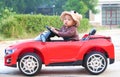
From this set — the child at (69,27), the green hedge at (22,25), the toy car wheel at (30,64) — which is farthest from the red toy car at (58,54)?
the green hedge at (22,25)

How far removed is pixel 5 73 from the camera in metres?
9.77

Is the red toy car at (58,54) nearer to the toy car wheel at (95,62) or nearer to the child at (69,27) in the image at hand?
the toy car wheel at (95,62)

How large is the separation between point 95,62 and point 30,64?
4.66 feet

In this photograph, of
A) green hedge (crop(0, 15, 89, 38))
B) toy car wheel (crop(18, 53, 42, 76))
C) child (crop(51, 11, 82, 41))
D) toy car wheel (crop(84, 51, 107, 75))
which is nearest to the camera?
toy car wheel (crop(18, 53, 42, 76))

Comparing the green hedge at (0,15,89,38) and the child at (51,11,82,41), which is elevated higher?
the child at (51,11,82,41)

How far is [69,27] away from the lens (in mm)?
9906

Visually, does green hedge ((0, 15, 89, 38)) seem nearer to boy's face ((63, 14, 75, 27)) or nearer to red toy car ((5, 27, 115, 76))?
boy's face ((63, 14, 75, 27))

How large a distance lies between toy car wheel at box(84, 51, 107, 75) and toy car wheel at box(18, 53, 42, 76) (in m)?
1.06

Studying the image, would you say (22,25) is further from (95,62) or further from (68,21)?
(95,62)

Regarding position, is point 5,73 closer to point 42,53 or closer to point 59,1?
point 42,53

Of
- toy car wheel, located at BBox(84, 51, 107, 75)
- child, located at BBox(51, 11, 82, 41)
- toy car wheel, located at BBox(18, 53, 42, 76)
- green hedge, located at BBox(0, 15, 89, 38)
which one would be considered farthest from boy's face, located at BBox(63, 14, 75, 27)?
green hedge, located at BBox(0, 15, 89, 38)

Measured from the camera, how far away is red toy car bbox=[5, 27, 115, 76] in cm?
935

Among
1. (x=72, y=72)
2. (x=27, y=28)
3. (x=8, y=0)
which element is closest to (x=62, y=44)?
(x=72, y=72)

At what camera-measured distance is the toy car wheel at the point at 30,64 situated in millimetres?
9281
